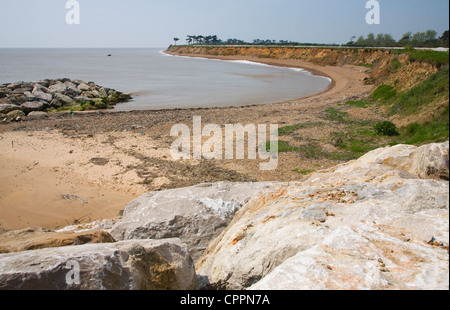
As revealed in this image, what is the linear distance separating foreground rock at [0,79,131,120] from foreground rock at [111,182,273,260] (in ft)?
77.5

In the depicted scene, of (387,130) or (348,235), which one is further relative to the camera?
(387,130)

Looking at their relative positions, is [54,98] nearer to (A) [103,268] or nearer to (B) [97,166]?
(B) [97,166]

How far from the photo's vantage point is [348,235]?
12.3 feet

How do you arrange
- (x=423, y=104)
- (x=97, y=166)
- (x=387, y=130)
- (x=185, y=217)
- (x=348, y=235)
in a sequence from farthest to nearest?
(x=387, y=130), (x=97, y=166), (x=423, y=104), (x=185, y=217), (x=348, y=235)

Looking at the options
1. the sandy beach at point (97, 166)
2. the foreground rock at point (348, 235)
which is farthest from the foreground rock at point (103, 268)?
the sandy beach at point (97, 166)

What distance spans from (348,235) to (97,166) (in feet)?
42.5

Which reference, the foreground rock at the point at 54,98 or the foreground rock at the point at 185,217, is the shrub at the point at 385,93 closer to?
the foreground rock at the point at 185,217

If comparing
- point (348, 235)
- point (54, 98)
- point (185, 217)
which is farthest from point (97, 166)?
Answer: point (54, 98)

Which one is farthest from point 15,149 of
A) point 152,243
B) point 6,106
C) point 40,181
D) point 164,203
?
point 152,243

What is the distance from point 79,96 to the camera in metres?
33.5

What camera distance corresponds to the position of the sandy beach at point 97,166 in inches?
436

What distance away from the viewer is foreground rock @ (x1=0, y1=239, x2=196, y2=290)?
11.3ft

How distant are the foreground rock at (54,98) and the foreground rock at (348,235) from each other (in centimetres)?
2678

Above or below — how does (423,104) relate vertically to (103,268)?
above
